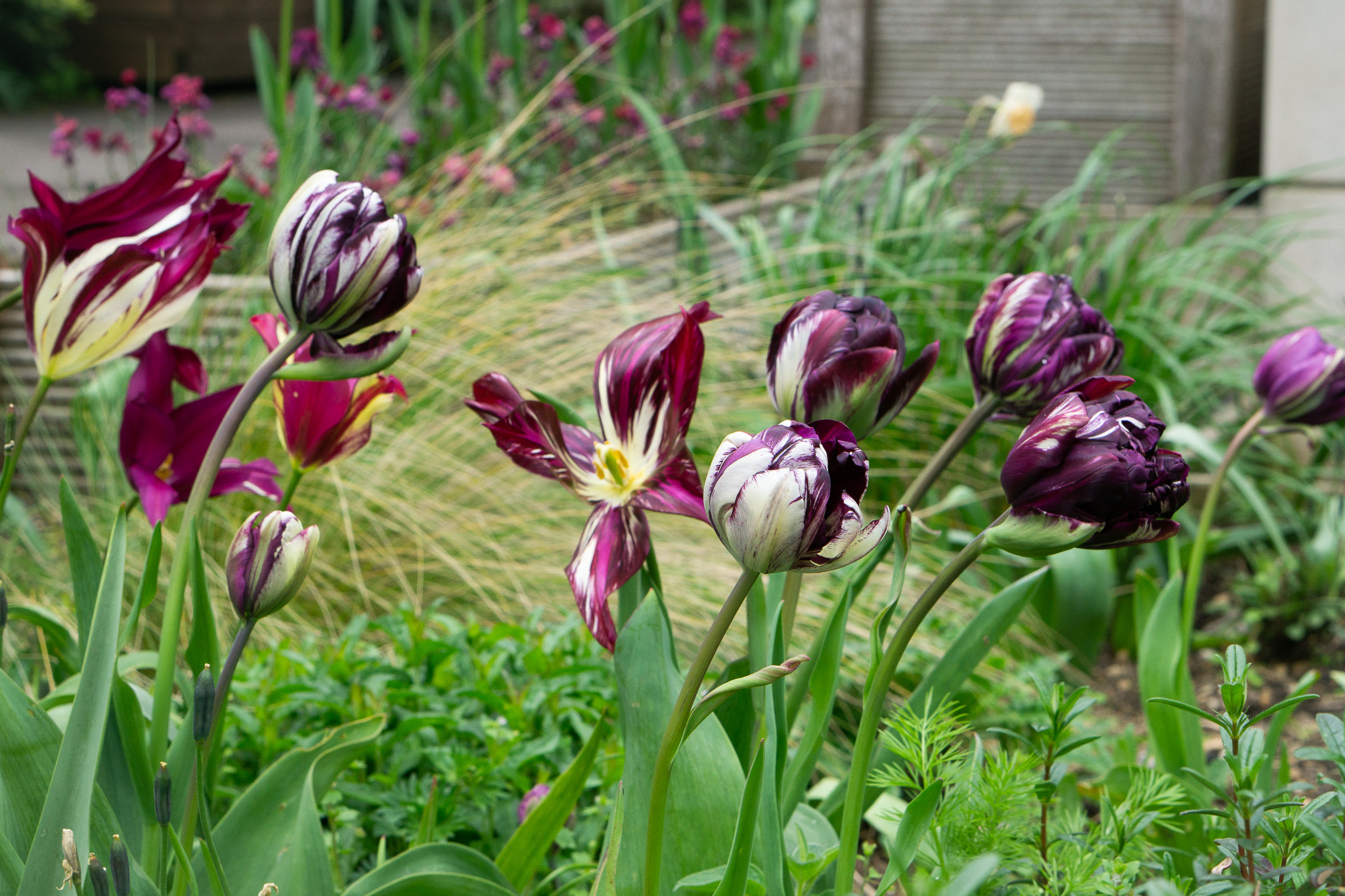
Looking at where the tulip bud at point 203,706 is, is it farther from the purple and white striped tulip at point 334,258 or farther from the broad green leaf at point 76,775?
the purple and white striped tulip at point 334,258

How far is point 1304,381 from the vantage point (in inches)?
36.2

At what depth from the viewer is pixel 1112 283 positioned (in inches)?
96.6

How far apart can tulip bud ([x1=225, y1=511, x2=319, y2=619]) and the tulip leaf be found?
0.80 feet

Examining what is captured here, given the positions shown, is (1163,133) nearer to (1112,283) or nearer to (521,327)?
(1112,283)

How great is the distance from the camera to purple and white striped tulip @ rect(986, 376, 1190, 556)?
0.53 meters

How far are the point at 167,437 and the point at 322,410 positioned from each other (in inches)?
3.9

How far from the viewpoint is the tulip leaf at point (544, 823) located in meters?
0.73

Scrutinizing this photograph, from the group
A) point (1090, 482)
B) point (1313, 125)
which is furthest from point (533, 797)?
point (1313, 125)

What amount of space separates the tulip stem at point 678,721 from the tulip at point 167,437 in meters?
0.34

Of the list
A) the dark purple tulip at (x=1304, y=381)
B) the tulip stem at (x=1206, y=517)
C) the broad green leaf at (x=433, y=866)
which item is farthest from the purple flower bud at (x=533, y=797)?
the dark purple tulip at (x=1304, y=381)

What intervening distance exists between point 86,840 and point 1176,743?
0.91 metres

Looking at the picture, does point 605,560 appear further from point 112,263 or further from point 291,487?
point 112,263

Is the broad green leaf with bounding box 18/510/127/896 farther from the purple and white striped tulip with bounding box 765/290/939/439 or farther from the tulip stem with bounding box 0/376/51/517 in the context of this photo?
the purple and white striped tulip with bounding box 765/290/939/439

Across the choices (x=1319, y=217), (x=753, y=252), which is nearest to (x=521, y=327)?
(x=753, y=252)
